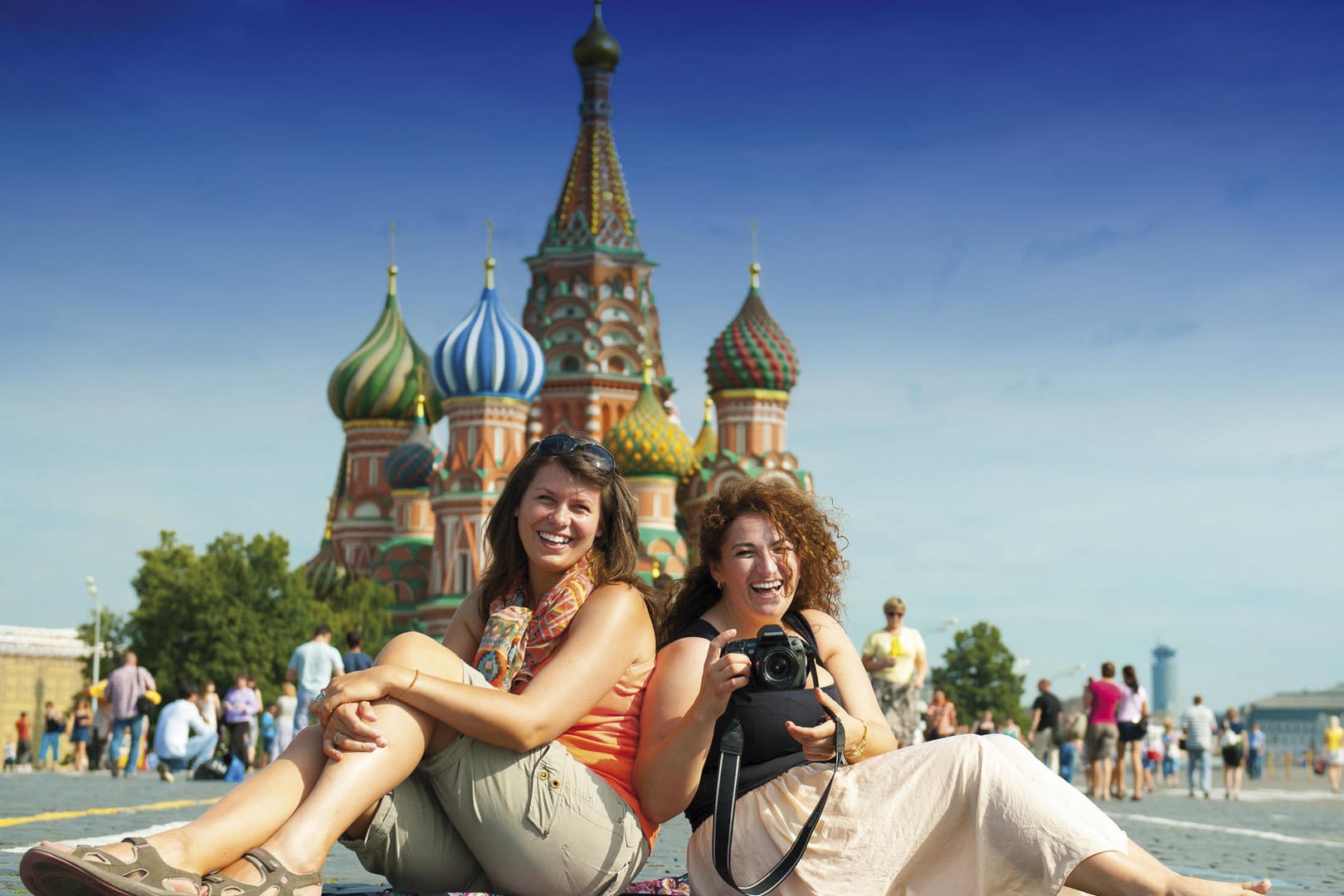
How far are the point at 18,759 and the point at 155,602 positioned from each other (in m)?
6.13

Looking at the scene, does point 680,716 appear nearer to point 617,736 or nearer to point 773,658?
point 617,736

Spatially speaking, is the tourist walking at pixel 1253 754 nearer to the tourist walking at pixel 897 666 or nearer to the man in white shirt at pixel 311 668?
the tourist walking at pixel 897 666

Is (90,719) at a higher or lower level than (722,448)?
lower

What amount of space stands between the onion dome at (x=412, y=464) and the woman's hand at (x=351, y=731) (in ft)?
174

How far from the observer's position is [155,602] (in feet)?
160

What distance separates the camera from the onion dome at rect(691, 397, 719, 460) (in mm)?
56094

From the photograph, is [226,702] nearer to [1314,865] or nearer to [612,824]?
[1314,865]

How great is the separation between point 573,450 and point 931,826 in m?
1.39

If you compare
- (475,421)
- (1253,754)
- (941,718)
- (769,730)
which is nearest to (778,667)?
(769,730)

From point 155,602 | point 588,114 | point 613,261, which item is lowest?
point 155,602

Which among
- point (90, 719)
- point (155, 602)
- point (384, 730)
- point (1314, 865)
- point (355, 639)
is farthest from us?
point (155, 602)

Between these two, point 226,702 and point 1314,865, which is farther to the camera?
point 226,702

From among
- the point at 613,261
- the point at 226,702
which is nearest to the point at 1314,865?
the point at 226,702

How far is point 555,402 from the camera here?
5512cm
